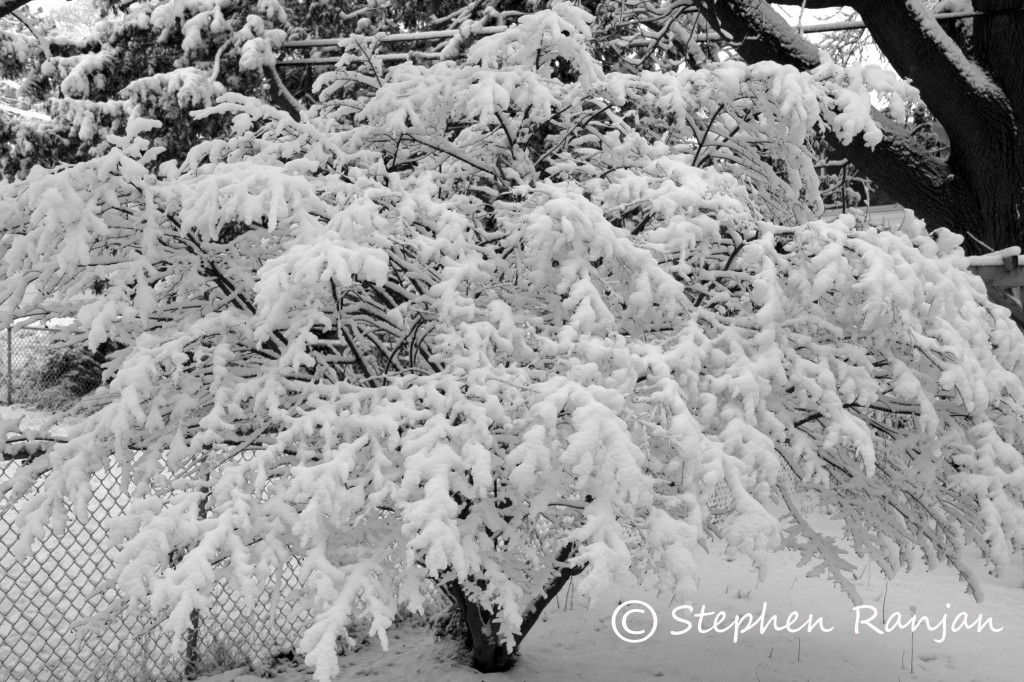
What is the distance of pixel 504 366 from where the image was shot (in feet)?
8.54

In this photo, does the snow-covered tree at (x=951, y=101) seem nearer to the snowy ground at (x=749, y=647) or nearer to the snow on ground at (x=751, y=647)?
the snow on ground at (x=751, y=647)

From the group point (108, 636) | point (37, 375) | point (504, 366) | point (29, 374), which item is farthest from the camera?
point (29, 374)

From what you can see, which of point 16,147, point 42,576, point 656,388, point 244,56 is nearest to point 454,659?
point 656,388

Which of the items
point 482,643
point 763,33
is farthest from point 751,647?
point 763,33

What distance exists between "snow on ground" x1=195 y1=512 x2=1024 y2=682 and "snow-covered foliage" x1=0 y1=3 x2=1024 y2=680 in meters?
1.21

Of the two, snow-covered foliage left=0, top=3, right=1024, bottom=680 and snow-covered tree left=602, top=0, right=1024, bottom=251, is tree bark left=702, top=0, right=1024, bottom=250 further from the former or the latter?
snow-covered foliage left=0, top=3, right=1024, bottom=680

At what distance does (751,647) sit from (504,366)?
113 inches

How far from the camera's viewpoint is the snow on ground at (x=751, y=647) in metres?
4.12

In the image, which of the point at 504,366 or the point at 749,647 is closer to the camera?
the point at 504,366

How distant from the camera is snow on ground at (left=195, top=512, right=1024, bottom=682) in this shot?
162 inches

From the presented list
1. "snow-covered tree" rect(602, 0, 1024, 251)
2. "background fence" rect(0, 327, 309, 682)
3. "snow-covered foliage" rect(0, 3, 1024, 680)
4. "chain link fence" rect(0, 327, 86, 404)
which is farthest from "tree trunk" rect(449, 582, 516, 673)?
"chain link fence" rect(0, 327, 86, 404)

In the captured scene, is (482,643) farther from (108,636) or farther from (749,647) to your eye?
(108,636)

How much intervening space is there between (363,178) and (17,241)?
105 centimetres

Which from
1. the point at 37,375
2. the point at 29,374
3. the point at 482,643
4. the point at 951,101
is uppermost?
the point at 951,101
